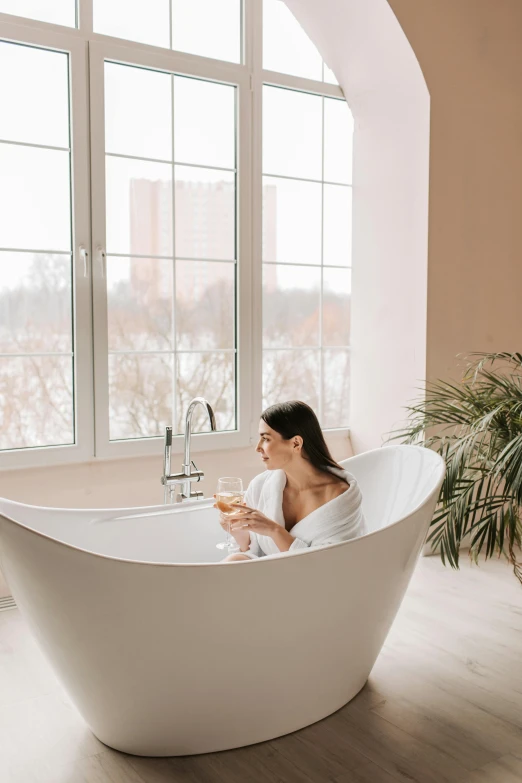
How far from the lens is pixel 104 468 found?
134 inches

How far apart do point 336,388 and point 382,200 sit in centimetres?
103

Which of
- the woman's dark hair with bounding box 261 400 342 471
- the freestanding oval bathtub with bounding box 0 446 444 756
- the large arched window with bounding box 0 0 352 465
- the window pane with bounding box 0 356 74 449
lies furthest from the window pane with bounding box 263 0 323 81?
the freestanding oval bathtub with bounding box 0 446 444 756

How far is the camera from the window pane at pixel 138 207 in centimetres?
338

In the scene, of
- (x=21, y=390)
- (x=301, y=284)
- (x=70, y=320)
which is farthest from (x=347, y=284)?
(x=21, y=390)

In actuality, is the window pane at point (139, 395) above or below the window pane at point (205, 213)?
below

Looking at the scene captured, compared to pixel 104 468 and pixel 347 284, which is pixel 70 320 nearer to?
pixel 104 468

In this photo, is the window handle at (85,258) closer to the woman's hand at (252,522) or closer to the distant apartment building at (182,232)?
the distant apartment building at (182,232)

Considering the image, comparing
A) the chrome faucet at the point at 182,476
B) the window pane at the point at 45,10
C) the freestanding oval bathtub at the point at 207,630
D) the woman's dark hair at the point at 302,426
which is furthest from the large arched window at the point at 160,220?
the woman's dark hair at the point at 302,426

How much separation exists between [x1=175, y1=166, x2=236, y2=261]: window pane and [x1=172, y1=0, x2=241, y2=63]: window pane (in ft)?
1.84

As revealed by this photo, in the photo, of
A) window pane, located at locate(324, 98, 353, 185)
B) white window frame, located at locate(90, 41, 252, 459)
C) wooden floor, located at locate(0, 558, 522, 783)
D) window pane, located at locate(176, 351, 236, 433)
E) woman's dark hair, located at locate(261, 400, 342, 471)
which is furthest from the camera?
window pane, located at locate(324, 98, 353, 185)

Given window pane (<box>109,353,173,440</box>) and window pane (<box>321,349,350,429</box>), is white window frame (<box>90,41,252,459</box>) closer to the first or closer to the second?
window pane (<box>109,353,173,440</box>)

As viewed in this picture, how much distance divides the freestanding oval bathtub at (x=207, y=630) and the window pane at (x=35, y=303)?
3.42ft

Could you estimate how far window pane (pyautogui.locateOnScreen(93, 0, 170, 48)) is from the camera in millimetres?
3316

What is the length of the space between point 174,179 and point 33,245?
2.41 ft
